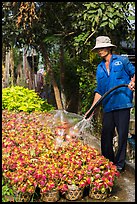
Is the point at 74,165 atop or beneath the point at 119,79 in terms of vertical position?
beneath

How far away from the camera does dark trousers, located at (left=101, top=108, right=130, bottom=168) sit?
4.01 m

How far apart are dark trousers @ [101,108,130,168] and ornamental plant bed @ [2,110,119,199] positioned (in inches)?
13.3

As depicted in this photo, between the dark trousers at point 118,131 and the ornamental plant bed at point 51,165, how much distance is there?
1.11ft

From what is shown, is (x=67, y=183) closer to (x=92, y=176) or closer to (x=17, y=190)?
(x=92, y=176)

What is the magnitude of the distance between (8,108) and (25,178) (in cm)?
305

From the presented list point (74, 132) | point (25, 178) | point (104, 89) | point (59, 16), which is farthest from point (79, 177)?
point (59, 16)

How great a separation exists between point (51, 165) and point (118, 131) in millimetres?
1077

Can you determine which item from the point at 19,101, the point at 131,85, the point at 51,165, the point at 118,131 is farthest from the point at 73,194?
the point at 19,101

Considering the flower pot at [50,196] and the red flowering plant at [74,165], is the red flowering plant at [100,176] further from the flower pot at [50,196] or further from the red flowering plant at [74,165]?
the flower pot at [50,196]

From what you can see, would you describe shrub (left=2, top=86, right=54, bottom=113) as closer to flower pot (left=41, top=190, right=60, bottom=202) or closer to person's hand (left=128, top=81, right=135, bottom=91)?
person's hand (left=128, top=81, right=135, bottom=91)

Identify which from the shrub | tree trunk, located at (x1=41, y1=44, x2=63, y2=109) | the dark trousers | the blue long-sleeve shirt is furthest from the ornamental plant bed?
tree trunk, located at (x1=41, y1=44, x2=63, y2=109)

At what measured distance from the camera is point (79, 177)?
322 centimetres

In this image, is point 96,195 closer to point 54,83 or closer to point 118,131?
point 118,131

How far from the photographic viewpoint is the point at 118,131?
4059 mm
